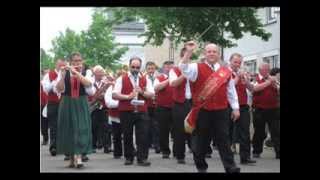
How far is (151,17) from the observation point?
45.0 feet

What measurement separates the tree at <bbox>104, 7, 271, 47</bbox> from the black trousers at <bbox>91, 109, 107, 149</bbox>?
5.68 feet

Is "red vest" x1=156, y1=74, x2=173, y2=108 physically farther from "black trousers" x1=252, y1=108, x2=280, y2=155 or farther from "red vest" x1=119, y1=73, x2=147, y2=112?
"black trousers" x1=252, y1=108, x2=280, y2=155

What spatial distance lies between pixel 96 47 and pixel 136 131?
19.0 ft

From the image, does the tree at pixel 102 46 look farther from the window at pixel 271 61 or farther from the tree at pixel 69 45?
the window at pixel 271 61

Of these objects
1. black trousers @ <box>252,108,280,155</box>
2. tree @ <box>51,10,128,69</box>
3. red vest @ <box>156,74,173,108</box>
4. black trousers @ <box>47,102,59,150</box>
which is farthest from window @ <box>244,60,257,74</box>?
black trousers @ <box>47,102,59,150</box>

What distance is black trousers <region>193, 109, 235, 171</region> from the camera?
9.68 m

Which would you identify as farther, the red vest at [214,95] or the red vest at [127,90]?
the red vest at [127,90]

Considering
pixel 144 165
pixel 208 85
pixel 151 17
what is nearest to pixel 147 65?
pixel 151 17

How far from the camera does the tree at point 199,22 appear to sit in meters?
13.2

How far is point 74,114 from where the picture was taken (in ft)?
35.9

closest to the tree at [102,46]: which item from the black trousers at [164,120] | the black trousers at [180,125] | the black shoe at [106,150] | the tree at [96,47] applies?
the tree at [96,47]

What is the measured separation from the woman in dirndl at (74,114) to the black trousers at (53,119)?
1.96m
